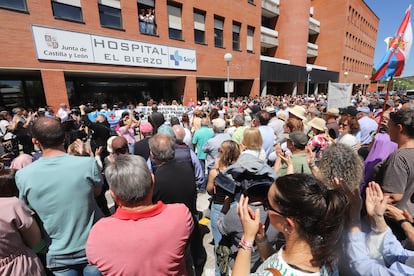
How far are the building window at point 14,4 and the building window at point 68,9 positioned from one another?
1.04 m

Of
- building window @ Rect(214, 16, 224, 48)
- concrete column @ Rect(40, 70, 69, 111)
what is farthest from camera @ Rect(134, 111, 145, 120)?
building window @ Rect(214, 16, 224, 48)

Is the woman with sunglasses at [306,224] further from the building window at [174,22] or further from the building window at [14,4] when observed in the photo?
the building window at [174,22]

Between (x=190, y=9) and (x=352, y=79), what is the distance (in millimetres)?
37376

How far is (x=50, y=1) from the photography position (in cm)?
880

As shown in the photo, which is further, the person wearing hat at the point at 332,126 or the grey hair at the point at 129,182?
the person wearing hat at the point at 332,126

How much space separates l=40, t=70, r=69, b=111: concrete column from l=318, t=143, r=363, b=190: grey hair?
38.1 feet

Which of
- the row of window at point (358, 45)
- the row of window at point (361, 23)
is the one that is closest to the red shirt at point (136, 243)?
the row of window at point (358, 45)

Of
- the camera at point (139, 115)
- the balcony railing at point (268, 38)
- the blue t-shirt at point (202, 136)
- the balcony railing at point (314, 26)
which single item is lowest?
the blue t-shirt at point (202, 136)

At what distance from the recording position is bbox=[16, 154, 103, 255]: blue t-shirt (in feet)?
5.11

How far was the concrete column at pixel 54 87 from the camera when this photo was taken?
30.1 feet

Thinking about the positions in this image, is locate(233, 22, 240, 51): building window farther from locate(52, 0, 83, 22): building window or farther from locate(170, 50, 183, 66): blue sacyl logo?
locate(52, 0, 83, 22): building window

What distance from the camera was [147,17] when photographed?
479 inches

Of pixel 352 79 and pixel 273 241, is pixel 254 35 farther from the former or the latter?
pixel 352 79

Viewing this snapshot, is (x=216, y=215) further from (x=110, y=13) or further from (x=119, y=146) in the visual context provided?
(x=110, y=13)
